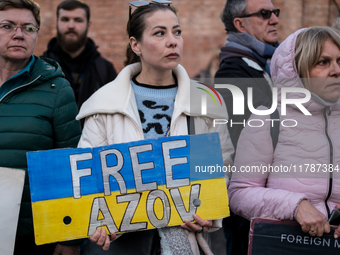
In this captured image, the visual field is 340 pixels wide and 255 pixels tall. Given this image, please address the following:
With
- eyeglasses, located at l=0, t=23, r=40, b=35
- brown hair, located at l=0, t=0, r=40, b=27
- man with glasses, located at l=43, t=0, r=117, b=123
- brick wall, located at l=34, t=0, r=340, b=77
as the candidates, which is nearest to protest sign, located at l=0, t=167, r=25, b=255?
eyeglasses, located at l=0, t=23, r=40, b=35

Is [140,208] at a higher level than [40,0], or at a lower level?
lower

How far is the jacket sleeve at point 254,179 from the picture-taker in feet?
7.11

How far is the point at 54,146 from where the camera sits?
2.62m

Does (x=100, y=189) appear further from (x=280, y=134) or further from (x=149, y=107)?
(x=280, y=134)

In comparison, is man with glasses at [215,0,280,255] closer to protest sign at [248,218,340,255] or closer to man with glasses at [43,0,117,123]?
protest sign at [248,218,340,255]

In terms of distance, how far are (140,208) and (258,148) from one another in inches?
27.3

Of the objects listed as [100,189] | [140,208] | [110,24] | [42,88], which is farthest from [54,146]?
[110,24]

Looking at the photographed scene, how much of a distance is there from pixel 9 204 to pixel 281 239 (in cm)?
142

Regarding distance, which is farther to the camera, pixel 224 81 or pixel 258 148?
pixel 224 81

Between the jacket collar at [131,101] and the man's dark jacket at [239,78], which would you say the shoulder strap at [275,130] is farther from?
the man's dark jacket at [239,78]

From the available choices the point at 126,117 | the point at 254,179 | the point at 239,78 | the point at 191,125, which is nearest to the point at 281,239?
the point at 254,179

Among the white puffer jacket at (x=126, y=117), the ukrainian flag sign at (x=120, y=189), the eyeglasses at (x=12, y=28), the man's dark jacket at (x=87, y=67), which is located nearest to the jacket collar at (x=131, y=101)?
the white puffer jacket at (x=126, y=117)

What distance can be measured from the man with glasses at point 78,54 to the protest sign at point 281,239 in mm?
2468

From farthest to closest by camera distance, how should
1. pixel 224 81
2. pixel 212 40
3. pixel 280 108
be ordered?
pixel 212 40
pixel 224 81
pixel 280 108
